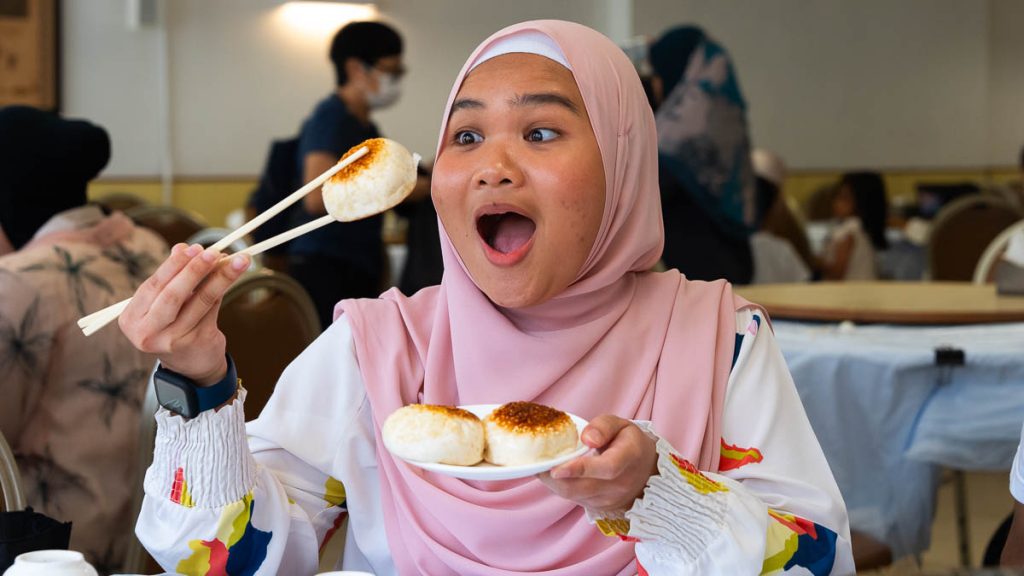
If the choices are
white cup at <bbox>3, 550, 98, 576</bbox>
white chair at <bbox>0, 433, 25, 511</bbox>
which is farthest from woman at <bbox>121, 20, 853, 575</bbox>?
white chair at <bbox>0, 433, 25, 511</bbox>

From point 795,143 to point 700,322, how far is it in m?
8.11

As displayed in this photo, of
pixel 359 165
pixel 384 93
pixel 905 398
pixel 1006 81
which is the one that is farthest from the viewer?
pixel 1006 81

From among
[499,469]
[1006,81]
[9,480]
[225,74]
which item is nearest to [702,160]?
[9,480]

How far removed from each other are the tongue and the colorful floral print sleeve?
0.87ft

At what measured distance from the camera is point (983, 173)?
9984mm

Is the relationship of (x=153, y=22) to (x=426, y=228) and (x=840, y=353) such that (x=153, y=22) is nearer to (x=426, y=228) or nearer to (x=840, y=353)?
(x=426, y=228)

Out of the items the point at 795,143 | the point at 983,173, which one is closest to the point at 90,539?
the point at 795,143

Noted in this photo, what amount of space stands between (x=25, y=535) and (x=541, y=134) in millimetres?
612

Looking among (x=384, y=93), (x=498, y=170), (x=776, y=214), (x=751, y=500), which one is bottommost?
(x=776, y=214)

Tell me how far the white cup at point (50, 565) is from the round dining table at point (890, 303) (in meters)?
1.94

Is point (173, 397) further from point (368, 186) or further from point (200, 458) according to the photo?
point (368, 186)

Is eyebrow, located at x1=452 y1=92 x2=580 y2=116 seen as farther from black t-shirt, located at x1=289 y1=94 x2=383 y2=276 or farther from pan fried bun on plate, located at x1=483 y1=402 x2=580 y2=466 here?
black t-shirt, located at x1=289 y1=94 x2=383 y2=276

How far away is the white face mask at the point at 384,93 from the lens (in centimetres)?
375

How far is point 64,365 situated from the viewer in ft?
6.45
